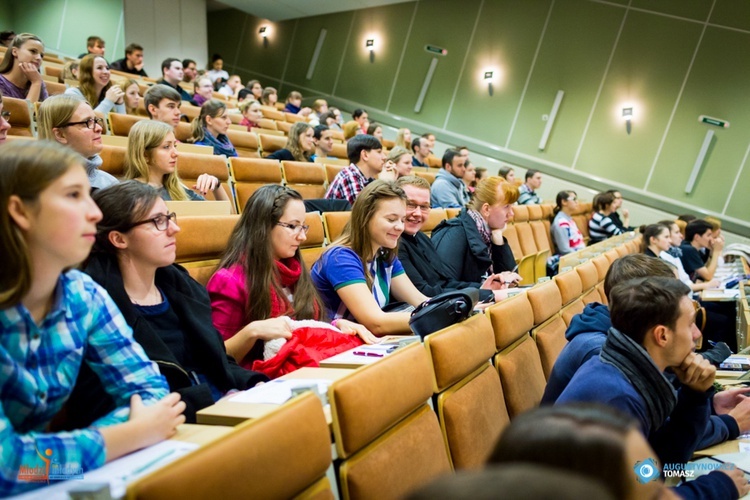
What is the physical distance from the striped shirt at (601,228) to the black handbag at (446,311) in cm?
524

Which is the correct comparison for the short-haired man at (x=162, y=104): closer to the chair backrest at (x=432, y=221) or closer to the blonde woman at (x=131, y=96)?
the blonde woman at (x=131, y=96)

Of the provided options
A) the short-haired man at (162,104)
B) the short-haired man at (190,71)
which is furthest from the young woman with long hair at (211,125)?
the short-haired man at (190,71)

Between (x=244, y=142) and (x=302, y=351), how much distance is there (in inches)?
126

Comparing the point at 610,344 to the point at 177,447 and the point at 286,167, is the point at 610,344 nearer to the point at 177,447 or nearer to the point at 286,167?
the point at 177,447

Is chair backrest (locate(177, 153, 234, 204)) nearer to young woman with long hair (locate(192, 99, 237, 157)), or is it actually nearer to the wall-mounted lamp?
young woman with long hair (locate(192, 99, 237, 157))

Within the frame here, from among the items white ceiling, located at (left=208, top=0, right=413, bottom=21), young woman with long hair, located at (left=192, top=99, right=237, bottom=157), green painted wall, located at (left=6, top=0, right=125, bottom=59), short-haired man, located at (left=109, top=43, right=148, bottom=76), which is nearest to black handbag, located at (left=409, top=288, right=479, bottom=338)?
young woman with long hair, located at (left=192, top=99, right=237, bottom=157)

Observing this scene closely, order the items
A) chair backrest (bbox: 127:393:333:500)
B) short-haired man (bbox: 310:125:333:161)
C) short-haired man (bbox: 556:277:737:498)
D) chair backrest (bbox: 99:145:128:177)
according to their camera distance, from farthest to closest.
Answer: short-haired man (bbox: 310:125:333:161), chair backrest (bbox: 99:145:128:177), short-haired man (bbox: 556:277:737:498), chair backrest (bbox: 127:393:333:500)

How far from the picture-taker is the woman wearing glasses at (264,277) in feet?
5.88

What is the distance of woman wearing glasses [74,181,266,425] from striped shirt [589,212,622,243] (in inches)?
218

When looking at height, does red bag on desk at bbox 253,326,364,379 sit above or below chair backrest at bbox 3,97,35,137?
below

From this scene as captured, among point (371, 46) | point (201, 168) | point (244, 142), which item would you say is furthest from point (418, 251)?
point (371, 46)

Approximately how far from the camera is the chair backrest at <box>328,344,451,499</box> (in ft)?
3.17

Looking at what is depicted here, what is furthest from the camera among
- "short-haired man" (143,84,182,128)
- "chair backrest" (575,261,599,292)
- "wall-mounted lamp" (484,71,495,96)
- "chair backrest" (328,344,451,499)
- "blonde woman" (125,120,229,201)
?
"wall-mounted lamp" (484,71,495,96)

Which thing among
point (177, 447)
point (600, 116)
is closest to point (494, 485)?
point (177, 447)
